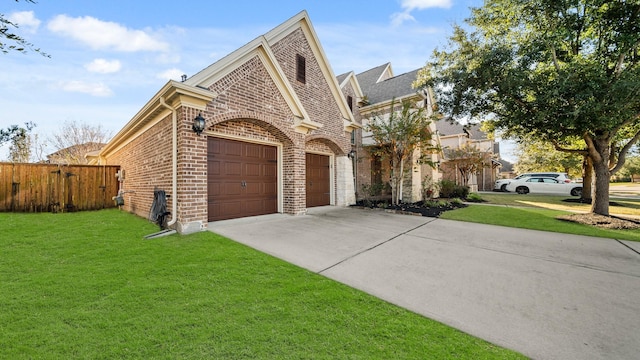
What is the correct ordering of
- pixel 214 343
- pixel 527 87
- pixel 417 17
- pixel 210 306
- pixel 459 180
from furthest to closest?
pixel 459 180
pixel 417 17
pixel 527 87
pixel 210 306
pixel 214 343

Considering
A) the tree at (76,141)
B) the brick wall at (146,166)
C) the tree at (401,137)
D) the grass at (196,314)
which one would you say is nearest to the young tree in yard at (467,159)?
the tree at (401,137)

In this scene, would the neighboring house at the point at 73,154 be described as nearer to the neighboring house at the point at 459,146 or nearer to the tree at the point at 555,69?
the tree at the point at 555,69

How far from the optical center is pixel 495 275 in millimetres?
3475

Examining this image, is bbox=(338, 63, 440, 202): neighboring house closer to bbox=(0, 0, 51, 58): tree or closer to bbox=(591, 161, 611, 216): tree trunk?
bbox=(591, 161, 611, 216): tree trunk

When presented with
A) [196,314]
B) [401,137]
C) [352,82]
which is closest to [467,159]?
[401,137]

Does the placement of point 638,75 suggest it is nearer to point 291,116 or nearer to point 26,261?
point 291,116

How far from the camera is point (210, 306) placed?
252cm

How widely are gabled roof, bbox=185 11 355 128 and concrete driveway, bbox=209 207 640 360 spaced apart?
11.7ft

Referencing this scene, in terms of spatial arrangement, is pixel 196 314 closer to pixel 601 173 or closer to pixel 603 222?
pixel 603 222

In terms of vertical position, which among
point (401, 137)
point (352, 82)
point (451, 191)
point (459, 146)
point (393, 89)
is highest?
point (352, 82)

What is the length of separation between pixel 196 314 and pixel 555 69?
1050cm

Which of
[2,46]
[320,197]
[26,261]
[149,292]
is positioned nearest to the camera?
[2,46]

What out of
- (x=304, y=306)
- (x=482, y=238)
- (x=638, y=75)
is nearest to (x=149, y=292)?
(x=304, y=306)

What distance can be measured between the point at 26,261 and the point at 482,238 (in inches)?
334
